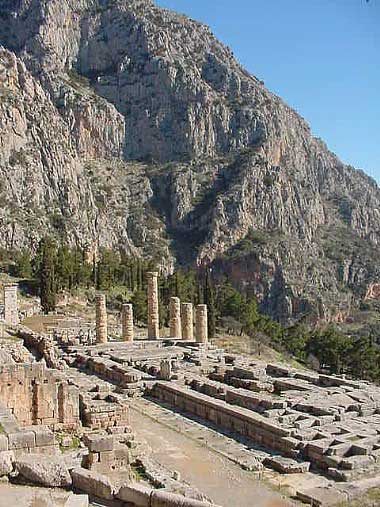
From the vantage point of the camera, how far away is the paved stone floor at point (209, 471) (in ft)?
43.4

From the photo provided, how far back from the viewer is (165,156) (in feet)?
422

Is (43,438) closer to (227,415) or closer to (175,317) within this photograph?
(227,415)

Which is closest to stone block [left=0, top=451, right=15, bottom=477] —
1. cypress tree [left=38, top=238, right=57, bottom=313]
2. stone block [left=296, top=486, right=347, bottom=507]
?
stone block [left=296, top=486, right=347, bottom=507]

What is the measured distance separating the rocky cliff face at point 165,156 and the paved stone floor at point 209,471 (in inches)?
2911

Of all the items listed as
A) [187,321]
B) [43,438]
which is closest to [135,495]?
[43,438]

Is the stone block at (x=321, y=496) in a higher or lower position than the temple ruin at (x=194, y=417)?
lower

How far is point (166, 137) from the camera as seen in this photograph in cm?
12938

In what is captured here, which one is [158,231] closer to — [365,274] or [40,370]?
[365,274]

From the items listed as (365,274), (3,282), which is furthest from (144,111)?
(3,282)

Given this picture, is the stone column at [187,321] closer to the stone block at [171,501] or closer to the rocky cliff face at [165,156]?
the stone block at [171,501]

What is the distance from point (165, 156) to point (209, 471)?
116 metres

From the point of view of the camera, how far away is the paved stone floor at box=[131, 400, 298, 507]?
43.4ft

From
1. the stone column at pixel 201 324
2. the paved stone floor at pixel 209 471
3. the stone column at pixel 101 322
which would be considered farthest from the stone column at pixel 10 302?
the paved stone floor at pixel 209 471

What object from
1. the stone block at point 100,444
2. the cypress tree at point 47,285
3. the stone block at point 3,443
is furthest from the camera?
the cypress tree at point 47,285
